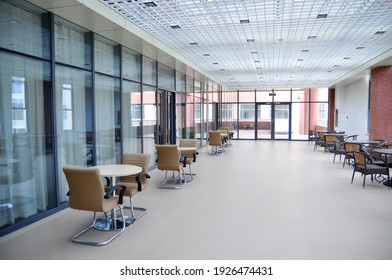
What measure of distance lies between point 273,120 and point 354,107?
5430 millimetres

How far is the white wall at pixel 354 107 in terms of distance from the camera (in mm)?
12359

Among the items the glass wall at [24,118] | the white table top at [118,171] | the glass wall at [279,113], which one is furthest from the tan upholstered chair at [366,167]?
the glass wall at [279,113]

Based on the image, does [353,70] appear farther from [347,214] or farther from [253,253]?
[253,253]

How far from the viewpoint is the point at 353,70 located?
11711mm

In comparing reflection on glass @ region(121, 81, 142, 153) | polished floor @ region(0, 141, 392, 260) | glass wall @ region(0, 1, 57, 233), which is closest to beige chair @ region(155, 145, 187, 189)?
polished floor @ region(0, 141, 392, 260)

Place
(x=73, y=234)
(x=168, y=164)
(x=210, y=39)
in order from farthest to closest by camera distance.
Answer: (x=210, y=39) → (x=168, y=164) → (x=73, y=234)

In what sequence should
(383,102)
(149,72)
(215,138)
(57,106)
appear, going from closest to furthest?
(57,106) < (149,72) < (383,102) < (215,138)

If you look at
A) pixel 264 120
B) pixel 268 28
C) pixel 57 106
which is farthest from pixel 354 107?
pixel 57 106

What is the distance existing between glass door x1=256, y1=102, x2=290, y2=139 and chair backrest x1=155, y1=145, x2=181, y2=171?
44.4 ft

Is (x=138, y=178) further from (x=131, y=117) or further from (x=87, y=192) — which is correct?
(x=131, y=117)

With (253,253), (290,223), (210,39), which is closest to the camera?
(253,253)

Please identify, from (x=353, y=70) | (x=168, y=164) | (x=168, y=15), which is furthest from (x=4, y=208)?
(x=353, y=70)

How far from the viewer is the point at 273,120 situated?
18.6 m

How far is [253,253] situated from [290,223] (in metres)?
1.13
